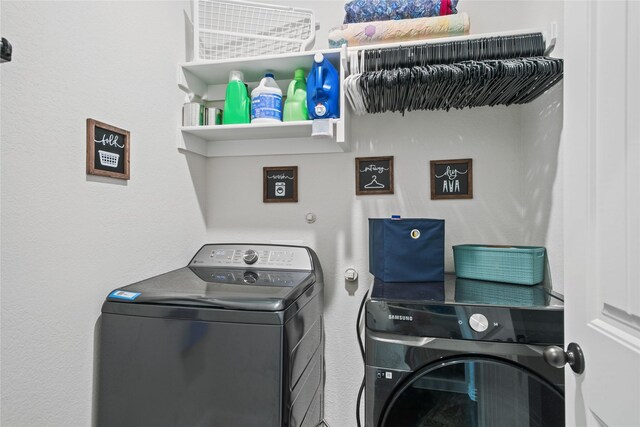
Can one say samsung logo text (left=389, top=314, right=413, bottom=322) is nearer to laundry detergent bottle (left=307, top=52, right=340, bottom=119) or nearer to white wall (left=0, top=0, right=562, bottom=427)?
white wall (left=0, top=0, right=562, bottom=427)

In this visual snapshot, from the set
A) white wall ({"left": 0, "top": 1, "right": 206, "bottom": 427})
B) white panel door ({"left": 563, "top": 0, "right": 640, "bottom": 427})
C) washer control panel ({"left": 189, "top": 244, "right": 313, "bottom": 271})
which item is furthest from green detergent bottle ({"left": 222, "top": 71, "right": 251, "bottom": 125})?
white panel door ({"left": 563, "top": 0, "right": 640, "bottom": 427})

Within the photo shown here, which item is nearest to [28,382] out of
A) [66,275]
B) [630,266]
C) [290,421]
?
→ [66,275]

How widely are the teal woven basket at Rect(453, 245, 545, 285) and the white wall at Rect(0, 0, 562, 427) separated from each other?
8 centimetres

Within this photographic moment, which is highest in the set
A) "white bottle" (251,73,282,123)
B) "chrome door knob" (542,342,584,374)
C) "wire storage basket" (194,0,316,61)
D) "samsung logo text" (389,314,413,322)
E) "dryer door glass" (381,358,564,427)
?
"wire storage basket" (194,0,316,61)

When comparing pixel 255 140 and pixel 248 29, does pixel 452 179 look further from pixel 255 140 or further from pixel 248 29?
pixel 248 29

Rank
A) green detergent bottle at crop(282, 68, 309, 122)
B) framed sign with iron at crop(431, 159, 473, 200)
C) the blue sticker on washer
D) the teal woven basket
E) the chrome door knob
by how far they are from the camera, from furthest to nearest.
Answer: framed sign with iron at crop(431, 159, 473, 200) → green detergent bottle at crop(282, 68, 309, 122) → the teal woven basket → the blue sticker on washer → the chrome door knob

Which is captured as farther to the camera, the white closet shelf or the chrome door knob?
the white closet shelf

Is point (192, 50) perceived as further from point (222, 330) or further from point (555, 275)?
point (555, 275)

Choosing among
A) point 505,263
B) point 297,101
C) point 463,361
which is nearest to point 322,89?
point 297,101

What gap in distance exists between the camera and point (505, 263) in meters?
1.36

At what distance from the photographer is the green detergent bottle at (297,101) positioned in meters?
1.55

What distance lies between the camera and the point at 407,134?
68.0 inches

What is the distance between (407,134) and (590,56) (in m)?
1.05

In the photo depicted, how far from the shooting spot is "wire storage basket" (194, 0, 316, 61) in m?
1.60
